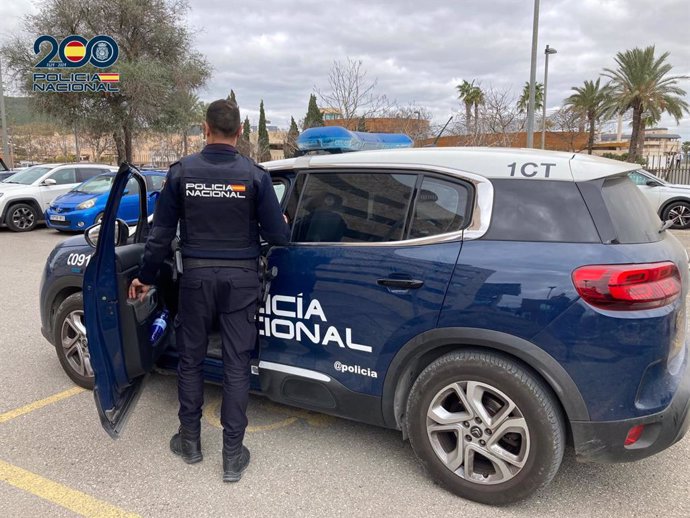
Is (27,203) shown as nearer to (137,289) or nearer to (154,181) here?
(154,181)

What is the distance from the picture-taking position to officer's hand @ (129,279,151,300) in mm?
3008

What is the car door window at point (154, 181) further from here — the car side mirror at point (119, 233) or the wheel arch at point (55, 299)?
the car side mirror at point (119, 233)

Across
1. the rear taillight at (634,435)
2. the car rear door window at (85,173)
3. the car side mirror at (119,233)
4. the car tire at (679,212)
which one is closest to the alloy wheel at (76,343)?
the car side mirror at (119,233)

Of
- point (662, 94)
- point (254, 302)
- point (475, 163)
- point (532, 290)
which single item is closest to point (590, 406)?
point (532, 290)

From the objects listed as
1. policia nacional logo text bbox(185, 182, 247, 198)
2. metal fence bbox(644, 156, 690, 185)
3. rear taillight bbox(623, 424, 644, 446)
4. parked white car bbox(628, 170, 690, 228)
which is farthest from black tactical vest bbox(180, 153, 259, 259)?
metal fence bbox(644, 156, 690, 185)

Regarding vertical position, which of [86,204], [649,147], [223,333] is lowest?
[86,204]

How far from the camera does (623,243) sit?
2.34 meters

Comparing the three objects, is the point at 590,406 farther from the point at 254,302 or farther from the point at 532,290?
the point at 254,302

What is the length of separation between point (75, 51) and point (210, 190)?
69.5 feet

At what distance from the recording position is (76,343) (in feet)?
12.5

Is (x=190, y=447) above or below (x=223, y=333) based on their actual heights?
below

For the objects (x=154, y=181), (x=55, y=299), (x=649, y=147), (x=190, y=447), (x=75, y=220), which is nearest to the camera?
(x=190, y=447)

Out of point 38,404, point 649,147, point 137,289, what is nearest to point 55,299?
point 38,404

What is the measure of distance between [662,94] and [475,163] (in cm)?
2918
